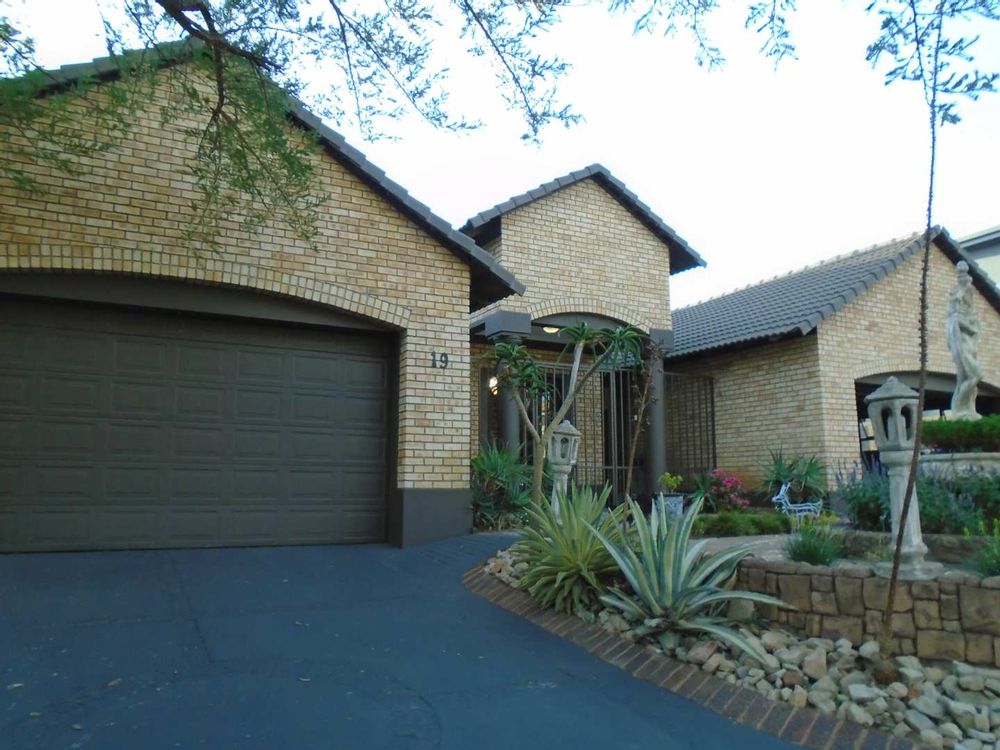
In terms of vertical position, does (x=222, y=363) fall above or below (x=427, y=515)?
above

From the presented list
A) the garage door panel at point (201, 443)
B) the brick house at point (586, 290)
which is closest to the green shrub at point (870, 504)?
the brick house at point (586, 290)

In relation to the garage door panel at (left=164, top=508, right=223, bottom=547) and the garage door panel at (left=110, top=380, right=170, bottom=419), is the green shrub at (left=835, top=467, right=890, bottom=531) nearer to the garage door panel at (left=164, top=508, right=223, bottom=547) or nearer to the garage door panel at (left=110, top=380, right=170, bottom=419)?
the garage door panel at (left=164, top=508, right=223, bottom=547)

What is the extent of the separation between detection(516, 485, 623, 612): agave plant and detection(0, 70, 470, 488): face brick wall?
2.59m

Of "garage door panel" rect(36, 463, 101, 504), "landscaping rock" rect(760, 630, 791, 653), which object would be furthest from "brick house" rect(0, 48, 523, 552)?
"landscaping rock" rect(760, 630, 791, 653)

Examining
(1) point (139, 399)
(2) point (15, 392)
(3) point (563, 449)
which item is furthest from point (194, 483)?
(3) point (563, 449)

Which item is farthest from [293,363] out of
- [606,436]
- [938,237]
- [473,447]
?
[938,237]

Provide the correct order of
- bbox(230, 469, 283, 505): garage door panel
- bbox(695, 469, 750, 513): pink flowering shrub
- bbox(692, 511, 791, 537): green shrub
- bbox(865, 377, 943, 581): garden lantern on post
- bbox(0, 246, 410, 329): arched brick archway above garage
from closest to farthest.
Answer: bbox(865, 377, 943, 581): garden lantern on post → bbox(0, 246, 410, 329): arched brick archway above garage → bbox(230, 469, 283, 505): garage door panel → bbox(692, 511, 791, 537): green shrub → bbox(695, 469, 750, 513): pink flowering shrub

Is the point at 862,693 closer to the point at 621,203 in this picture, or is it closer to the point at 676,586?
the point at 676,586

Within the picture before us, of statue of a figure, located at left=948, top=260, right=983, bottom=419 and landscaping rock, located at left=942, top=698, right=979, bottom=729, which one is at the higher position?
statue of a figure, located at left=948, top=260, right=983, bottom=419

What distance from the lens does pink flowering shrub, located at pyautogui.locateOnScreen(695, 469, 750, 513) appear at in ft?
43.4

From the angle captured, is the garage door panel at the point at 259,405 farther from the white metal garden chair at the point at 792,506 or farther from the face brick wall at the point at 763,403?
the face brick wall at the point at 763,403

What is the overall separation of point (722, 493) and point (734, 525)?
3.83m

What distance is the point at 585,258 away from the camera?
14719 millimetres

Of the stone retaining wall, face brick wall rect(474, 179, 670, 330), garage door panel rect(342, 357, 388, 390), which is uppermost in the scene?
face brick wall rect(474, 179, 670, 330)
